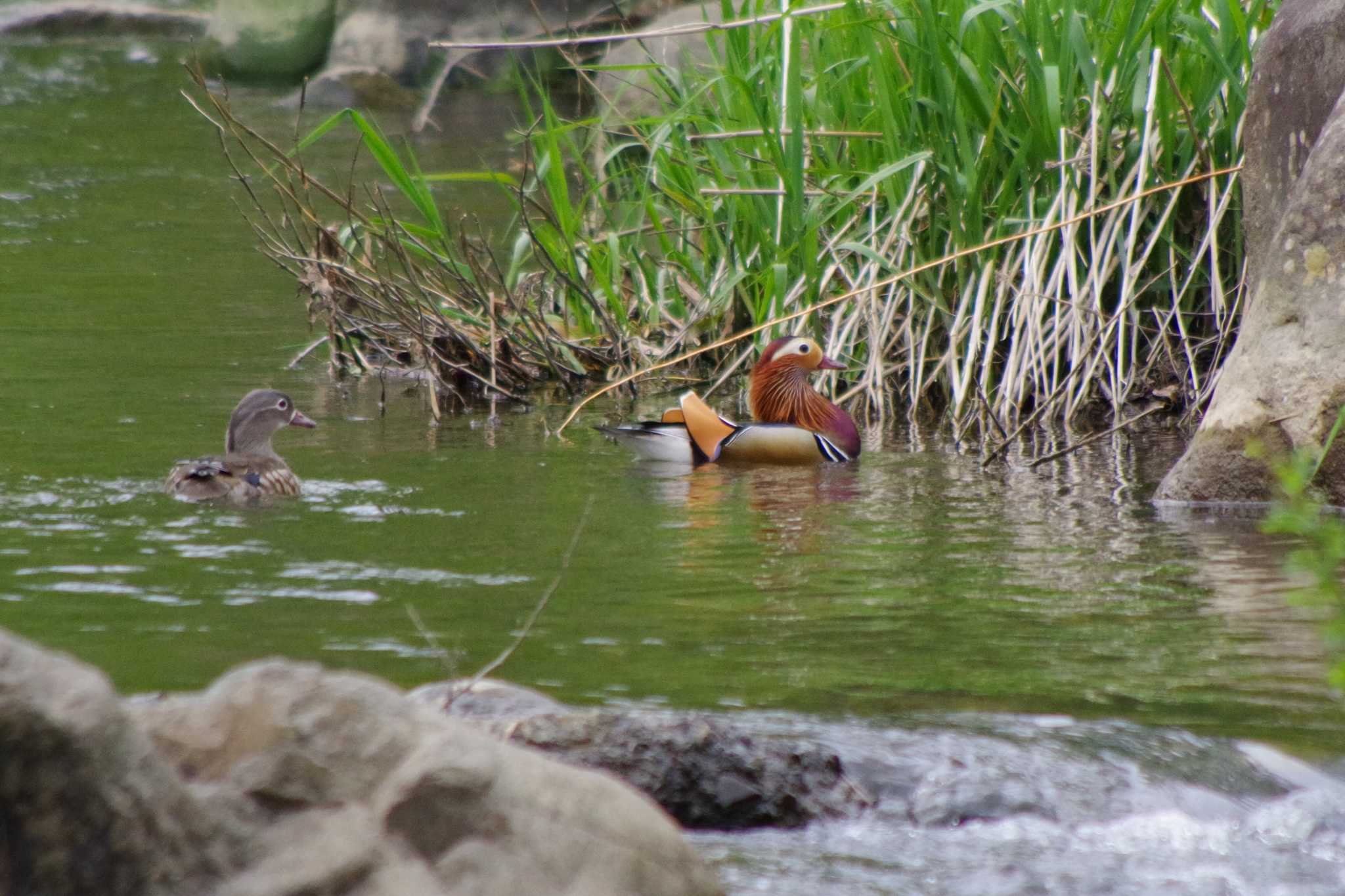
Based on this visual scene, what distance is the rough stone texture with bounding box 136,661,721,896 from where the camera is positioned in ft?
9.30

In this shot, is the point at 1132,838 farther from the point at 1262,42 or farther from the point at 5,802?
the point at 1262,42

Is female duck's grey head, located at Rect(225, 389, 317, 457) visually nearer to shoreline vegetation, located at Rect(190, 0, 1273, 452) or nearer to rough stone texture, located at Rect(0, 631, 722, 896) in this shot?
shoreline vegetation, located at Rect(190, 0, 1273, 452)

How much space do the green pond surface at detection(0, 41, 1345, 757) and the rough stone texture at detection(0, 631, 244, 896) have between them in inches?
62.9

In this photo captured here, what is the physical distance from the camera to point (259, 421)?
752 centimetres

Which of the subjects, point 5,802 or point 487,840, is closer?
point 5,802

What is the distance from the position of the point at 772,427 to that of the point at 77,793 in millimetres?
5821

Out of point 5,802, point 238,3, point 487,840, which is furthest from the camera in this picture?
point 238,3

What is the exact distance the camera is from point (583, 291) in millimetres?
9336

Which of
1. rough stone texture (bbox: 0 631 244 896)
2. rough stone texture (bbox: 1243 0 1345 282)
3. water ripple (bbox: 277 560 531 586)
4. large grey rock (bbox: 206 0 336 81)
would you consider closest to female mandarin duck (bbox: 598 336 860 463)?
rough stone texture (bbox: 1243 0 1345 282)

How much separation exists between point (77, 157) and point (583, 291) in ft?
35.0

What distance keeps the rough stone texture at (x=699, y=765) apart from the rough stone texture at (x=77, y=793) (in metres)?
1.14

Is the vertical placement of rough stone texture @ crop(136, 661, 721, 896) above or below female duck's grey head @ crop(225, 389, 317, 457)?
below

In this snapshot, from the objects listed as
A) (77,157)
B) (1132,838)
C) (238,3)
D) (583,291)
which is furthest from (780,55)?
(238,3)

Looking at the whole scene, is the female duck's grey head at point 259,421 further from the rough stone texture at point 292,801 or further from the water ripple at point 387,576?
the rough stone texture at point 292,801
